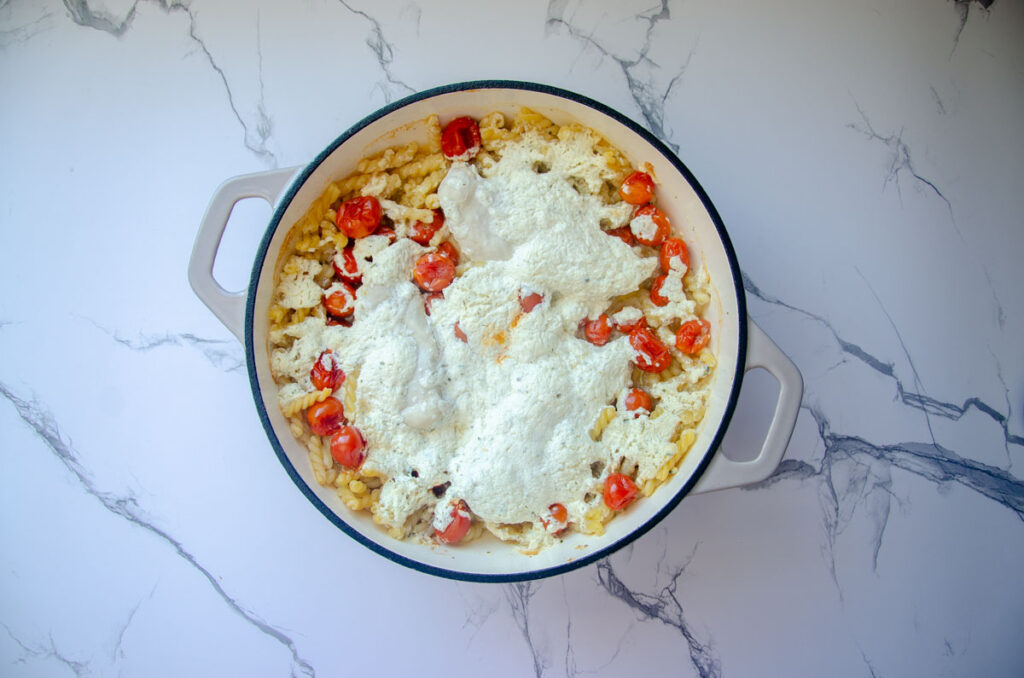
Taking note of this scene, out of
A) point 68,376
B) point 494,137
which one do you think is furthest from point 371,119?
point 68,376

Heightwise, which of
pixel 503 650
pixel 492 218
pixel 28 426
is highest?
pixel 492 218

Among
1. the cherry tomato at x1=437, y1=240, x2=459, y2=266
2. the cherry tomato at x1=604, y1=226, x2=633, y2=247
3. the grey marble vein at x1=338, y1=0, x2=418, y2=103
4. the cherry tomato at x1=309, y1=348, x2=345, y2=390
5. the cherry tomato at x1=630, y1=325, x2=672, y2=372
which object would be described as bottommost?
the cherry tomato at x1=309, y1=348, x2=345, y2=390

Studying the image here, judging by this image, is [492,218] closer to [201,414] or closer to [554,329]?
[554,329]

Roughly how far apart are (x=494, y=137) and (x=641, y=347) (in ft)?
2.28

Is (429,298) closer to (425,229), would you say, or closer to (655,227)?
(425,229)

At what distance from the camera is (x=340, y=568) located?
231cm

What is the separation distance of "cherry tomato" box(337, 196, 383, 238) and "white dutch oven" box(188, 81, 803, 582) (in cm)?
9

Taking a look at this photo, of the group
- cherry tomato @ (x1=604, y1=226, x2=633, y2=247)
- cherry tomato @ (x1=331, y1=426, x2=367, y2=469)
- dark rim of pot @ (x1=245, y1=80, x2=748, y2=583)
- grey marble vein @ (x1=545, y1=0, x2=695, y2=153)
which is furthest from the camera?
grey marble vein @ (x1=545, y1=0, x2=695, y2=153)

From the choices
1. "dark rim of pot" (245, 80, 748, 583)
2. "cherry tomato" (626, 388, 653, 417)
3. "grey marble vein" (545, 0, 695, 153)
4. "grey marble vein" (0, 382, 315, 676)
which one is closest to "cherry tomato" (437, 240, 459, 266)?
"dark rim of pot" (245, 80, 748, 583)

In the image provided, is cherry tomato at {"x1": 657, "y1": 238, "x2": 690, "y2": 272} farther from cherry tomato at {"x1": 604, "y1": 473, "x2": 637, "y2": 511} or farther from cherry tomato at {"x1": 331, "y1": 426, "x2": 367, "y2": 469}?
cherry tomato at {"x1": 331, "y1": 426, "x2": 367, "y2": 469}

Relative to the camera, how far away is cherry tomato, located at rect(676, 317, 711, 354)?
2076 mm

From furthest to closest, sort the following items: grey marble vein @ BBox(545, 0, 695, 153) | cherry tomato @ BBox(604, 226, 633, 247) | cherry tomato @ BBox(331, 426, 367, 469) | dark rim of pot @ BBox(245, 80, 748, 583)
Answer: grey marble vein @ BBox(545, 0, 695, 153) < cherry tomato @ BBox(604, 226, 633, 247) < cherry tomato @ BBox(331, 426, 367, 469) < dark rim of pot @ BBox(245, 80, 748, 583)

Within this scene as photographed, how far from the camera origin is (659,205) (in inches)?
83.4

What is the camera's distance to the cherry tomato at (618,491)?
202 centimetres
